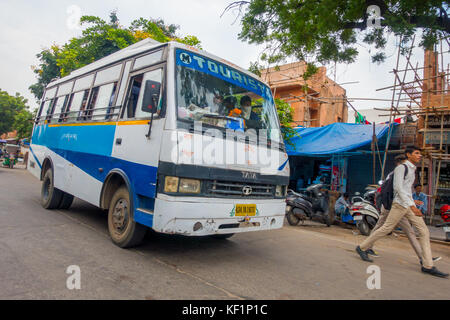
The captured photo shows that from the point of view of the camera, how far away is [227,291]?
2965mm

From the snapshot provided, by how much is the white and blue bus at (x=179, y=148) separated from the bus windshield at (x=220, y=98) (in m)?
0.02

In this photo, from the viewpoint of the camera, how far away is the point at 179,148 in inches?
128

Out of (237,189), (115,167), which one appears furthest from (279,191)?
(115,167)

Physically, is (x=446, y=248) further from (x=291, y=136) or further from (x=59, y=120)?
(x=59, y=120)

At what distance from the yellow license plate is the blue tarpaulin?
617 centimetres

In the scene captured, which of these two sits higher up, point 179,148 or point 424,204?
point 179,148

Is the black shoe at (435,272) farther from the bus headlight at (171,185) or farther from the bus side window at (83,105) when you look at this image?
Result: the bus side window at (83,105)

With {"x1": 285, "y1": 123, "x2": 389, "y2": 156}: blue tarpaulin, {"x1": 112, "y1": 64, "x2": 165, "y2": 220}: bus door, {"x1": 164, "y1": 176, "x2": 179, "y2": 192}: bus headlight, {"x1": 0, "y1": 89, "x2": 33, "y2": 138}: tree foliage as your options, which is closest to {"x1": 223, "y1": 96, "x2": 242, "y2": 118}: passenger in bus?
{"x1": 112, "y1": 64, "x2": 165, "y2": 220}: bus door

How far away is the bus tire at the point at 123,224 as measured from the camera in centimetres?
380

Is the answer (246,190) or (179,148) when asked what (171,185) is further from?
(246,190)

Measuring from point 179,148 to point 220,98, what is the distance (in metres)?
1.15

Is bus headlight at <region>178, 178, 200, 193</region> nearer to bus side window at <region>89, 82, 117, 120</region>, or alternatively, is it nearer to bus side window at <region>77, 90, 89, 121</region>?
bus side window at <region>89, 82, 117, 120</region>
